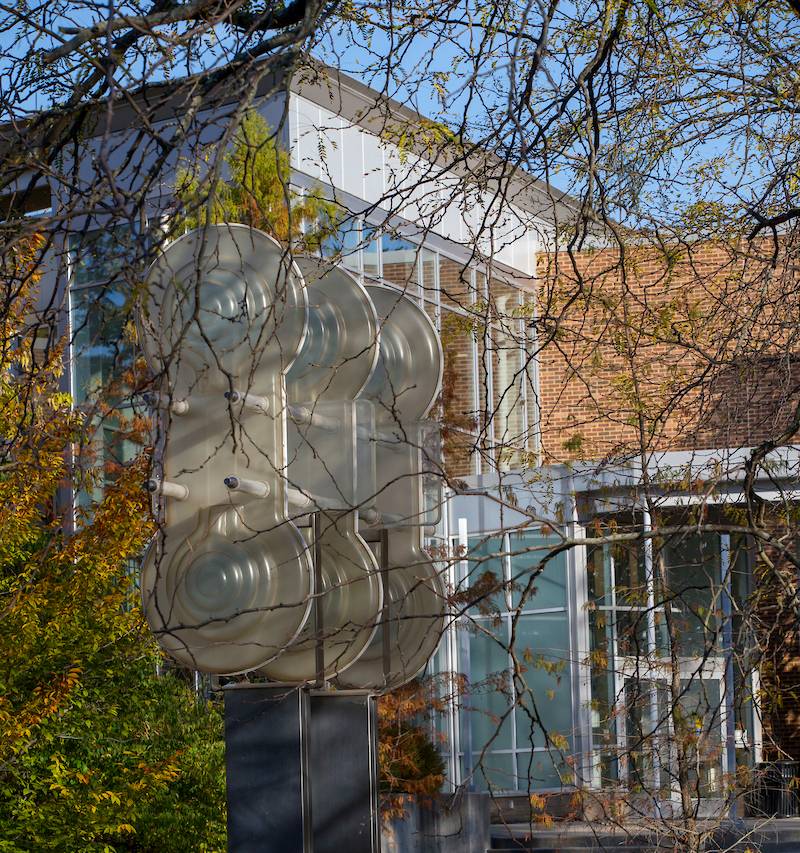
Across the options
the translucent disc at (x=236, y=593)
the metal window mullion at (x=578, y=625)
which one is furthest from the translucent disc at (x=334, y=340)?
the metal window mullion at (x=578, y=625)

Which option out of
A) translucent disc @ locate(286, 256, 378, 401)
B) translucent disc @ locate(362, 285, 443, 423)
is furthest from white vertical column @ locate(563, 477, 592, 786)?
translucent disc @ locate(286, 256, 378, 401)

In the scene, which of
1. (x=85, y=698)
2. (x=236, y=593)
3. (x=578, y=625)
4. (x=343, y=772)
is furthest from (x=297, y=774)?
(x=578, y=625)

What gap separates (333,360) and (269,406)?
555 mm

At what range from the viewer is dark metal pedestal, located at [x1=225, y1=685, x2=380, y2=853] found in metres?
5.75

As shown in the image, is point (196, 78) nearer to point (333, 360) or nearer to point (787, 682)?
point (333, 360)

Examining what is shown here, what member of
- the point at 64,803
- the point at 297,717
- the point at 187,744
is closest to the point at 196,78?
the point at 297,717

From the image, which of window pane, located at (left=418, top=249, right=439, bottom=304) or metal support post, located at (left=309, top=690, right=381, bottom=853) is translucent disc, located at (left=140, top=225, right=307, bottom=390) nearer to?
metal support post, located at (left=309, top=690, right=381, bottom=853)

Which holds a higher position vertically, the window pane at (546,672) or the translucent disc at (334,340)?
the translucent disc at (334,340)

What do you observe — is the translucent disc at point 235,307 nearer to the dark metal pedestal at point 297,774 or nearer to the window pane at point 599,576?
the dark metal pedestal at point 297,774

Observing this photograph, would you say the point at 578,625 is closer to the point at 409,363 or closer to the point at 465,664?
the point at 465,664

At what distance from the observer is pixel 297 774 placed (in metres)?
5.77

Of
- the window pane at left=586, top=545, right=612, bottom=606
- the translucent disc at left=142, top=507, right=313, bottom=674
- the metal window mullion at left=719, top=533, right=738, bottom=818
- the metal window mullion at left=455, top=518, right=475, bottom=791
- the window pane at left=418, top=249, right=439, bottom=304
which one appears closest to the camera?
the metal window mullion at left=719, top=533, right=738, bottom=818

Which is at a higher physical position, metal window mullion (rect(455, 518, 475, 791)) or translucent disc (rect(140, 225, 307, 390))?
translucent disc (rect(140, 225, 307, 390))

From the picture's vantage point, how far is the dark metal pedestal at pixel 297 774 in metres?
5.75
